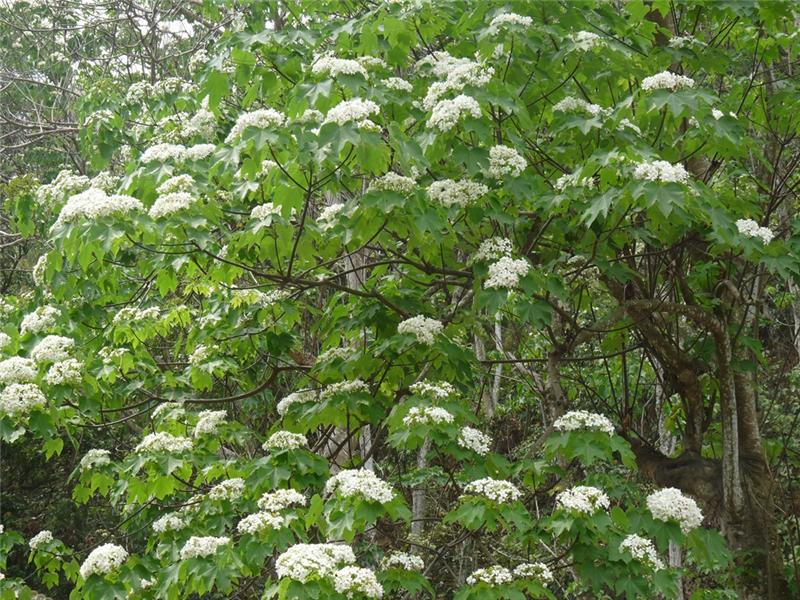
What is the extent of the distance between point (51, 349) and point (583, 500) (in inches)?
90.1

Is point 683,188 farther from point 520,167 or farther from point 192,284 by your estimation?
point 192,284

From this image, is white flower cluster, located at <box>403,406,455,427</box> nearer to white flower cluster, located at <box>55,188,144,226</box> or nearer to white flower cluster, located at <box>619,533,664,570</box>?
white flower cluster, located at <box>619,533,664,570</box>

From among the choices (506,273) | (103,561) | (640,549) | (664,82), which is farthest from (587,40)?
(103,561)

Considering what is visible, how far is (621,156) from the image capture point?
3.28m

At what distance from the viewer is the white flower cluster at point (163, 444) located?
389 cm

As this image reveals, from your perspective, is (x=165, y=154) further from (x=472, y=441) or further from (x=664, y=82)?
(x=664, y=82)

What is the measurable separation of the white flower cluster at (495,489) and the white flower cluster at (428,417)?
25 cm

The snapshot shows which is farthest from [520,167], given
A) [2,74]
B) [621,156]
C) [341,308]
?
[2,74]

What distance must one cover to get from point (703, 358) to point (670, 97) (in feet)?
6.00

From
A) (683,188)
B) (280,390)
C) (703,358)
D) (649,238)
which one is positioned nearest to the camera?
(683,188)

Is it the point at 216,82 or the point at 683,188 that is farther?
the point at 216,82

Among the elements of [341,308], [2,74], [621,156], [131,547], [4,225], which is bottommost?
[131,547]

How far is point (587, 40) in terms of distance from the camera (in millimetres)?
3633

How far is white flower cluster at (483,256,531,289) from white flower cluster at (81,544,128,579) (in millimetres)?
1875
